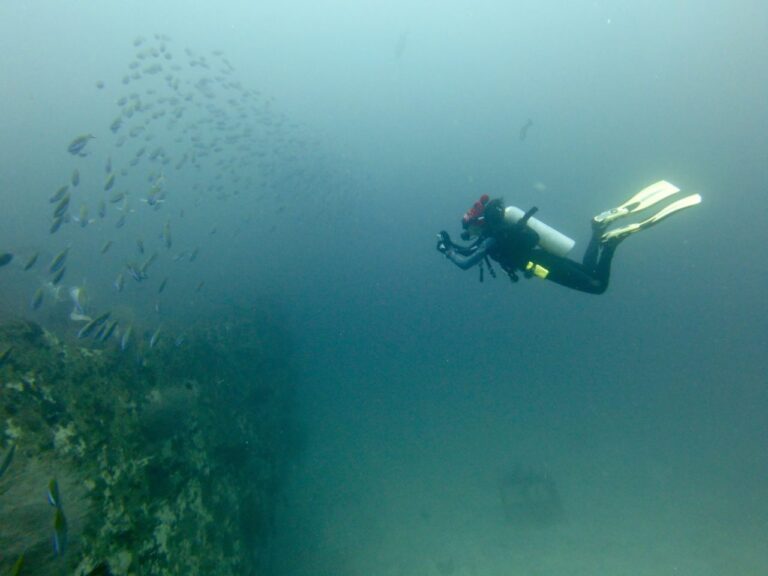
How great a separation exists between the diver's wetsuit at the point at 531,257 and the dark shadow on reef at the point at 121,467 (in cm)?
583

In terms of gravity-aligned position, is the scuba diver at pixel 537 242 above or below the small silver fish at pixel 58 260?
above

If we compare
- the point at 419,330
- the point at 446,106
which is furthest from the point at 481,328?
the point at 446,106

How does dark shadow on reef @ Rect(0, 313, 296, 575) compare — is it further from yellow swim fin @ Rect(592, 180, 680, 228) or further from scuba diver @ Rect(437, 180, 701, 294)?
yellow swim fin @ Rect(592, 180, 680, 228)

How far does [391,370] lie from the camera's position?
29.7 metres

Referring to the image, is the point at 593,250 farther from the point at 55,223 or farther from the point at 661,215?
the point at 55,223

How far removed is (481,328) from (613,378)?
Result: 14.2 metres

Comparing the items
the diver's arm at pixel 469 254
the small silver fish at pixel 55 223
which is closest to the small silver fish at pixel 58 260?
the small silver fish at pixel 55 223

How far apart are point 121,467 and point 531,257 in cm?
747

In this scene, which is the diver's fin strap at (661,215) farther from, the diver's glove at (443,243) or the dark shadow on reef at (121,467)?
the dark shadow on reef at (121,467)

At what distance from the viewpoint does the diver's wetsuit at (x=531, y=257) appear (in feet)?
20.9

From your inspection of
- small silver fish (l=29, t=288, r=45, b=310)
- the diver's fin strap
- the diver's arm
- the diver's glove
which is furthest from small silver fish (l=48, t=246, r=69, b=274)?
the diver's fin strap

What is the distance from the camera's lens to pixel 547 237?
22.4ft

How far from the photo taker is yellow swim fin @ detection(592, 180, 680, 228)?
6.80m

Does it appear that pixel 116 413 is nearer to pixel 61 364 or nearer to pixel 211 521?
pixel 61 364
